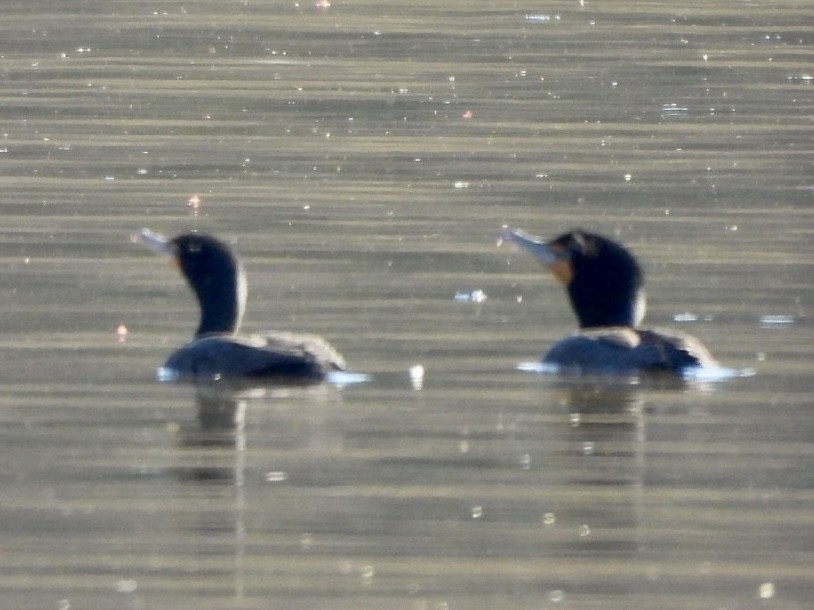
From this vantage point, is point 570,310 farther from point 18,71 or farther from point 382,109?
point 18,71

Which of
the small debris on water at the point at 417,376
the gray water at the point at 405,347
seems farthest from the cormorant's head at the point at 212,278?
the small debris on water at the point at 417,376

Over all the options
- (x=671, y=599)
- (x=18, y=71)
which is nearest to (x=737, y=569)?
(x=671, y=599)

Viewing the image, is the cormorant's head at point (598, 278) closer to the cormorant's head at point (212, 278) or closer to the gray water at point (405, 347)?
the gray water at point (405, 347)

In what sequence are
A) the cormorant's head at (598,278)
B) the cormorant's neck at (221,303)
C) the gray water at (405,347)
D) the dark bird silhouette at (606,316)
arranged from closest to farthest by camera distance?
the gray water at (405,347)
the dark bird silhouette at (606,316)
the cormorant's neck at (221,303)
the cormorant's head at (598,278)

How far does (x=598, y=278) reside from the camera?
14031 mm

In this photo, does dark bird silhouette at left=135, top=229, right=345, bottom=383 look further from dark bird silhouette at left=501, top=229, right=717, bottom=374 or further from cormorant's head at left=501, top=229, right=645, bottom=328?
cormorant's head at left=501, top=229, right=645, bottom=328

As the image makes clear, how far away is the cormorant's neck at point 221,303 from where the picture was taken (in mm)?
13625

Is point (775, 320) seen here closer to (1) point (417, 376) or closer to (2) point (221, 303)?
(1) point (417, 376)

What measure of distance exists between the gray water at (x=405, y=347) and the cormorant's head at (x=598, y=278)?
0.30m

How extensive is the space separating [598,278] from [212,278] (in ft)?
6.10

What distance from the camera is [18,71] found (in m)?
33.0

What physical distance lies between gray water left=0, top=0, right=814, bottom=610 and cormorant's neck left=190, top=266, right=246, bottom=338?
302 millimetres

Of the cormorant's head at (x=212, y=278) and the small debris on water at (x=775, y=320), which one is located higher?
the cormorant's head at (x=212, y=278)

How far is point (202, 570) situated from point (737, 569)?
5.43 feet
